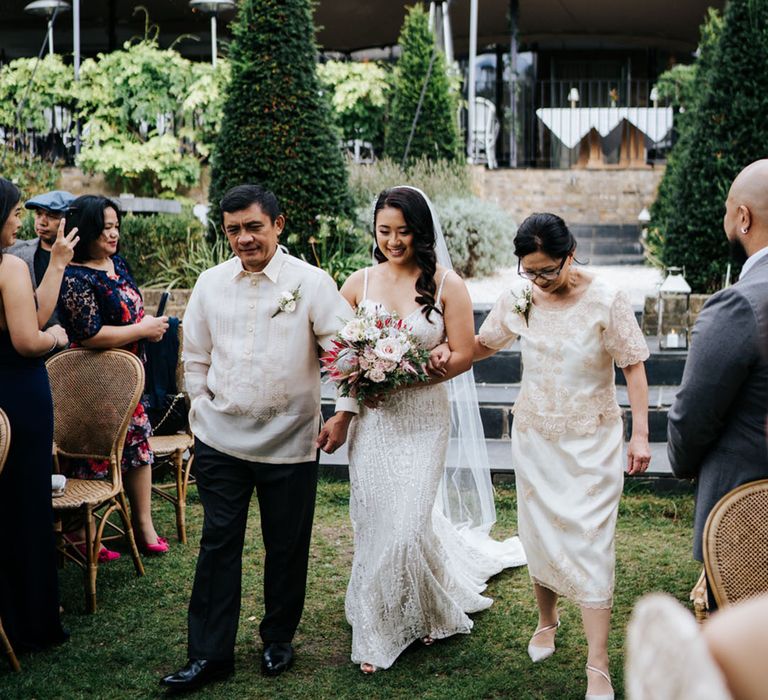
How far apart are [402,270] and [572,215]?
12020mm

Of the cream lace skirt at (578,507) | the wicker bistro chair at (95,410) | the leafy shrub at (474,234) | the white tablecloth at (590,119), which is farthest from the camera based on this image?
the white tablecloth at (590,119)

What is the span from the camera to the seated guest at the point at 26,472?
4262 millimetres

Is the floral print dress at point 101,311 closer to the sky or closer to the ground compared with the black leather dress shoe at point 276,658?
closer to the sky

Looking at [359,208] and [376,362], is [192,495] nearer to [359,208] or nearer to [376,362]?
[376,362]

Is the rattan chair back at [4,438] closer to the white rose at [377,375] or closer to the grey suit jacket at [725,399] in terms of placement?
the white rose at [377,375]

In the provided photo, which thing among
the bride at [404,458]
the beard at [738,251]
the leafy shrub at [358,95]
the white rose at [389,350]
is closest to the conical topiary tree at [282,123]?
the bride at [404,458]

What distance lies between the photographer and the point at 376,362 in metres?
4.18

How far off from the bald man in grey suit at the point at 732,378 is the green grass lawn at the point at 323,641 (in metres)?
1.40

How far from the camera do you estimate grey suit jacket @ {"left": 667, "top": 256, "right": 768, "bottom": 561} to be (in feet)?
9.61

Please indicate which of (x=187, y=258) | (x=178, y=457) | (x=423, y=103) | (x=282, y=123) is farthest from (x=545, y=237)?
(x=423, y=103)

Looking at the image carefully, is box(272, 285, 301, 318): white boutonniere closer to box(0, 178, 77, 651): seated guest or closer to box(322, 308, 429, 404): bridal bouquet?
box(322, 308, 429, 404): bridal bouquet

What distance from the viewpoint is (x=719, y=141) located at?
875 cm

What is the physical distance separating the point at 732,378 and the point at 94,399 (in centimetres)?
347

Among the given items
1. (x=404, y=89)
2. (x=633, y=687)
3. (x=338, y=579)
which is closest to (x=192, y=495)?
(x=338, y=579)
